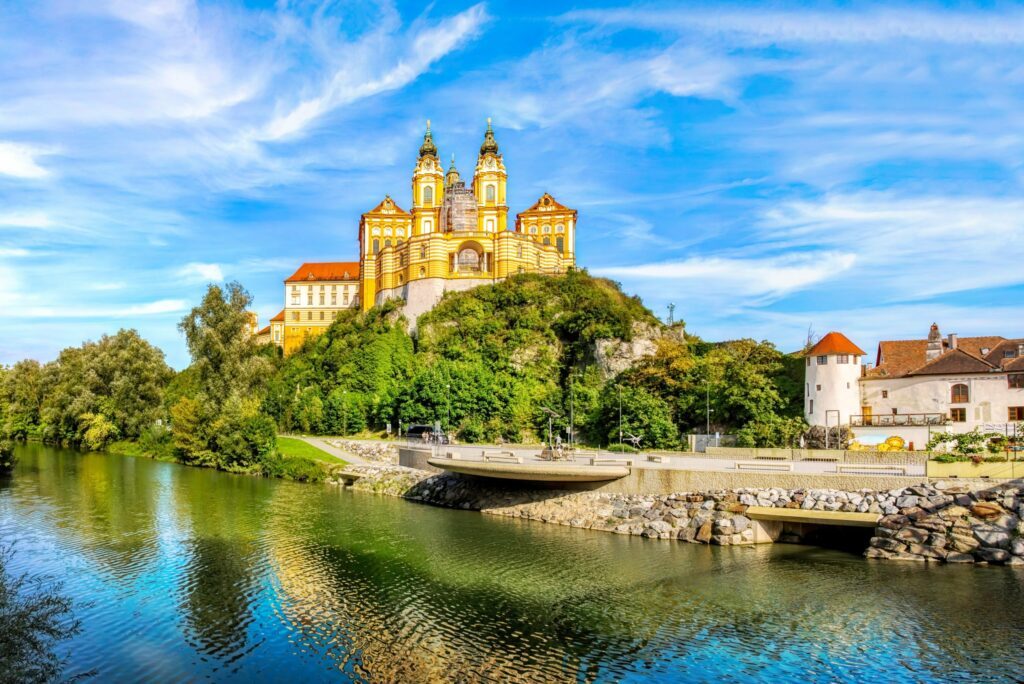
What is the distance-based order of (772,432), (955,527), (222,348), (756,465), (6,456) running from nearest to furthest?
(955,527), (756,465), (772,432), (6,456), (222,348)

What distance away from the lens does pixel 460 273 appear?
7600 cm

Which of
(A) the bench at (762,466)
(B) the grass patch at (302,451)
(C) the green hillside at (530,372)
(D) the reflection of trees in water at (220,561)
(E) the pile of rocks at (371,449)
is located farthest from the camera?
(B) the grass patch at (302,451)

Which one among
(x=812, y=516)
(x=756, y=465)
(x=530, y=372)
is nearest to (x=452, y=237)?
(x=530, y=372)

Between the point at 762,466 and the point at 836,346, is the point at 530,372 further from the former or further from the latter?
the point at 762,466

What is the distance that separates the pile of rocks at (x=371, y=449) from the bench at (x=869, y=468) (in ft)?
92.0

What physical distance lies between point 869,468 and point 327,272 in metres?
79.7

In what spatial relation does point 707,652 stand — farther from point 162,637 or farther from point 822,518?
point 162,637

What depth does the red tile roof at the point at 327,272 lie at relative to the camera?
94.0 meters

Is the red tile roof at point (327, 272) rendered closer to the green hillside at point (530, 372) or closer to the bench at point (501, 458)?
the green hillside at point (530, 372)

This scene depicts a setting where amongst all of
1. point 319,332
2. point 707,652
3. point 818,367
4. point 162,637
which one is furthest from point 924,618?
point 319,332

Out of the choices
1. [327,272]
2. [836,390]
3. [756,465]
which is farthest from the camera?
[327,272]

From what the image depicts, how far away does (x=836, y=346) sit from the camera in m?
40.9

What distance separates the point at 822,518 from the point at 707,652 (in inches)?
463

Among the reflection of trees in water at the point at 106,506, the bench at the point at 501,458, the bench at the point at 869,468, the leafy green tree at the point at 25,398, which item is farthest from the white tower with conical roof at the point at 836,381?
the leafy green tree at the point at 25,398
